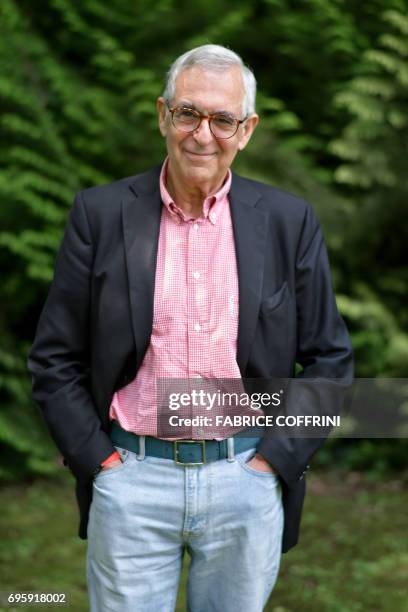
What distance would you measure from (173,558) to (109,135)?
12.6ft

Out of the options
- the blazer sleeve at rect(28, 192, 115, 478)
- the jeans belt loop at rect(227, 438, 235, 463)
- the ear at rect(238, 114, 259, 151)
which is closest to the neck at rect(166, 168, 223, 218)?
the ear at rect(238, 114, 259, 151)

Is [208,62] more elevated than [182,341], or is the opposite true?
[208,62]

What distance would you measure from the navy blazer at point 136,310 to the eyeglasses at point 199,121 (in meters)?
0.23

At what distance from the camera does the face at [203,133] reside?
2.23m

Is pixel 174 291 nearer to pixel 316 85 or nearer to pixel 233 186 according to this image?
pixel 233 186

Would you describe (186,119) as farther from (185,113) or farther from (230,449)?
(230,449)

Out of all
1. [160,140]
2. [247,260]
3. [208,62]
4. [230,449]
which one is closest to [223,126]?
[208,62]

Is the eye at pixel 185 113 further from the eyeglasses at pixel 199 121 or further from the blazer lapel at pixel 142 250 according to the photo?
the blazer lapel at pixel 142 250

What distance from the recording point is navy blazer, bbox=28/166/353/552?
91.1 inches

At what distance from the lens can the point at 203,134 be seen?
7.31ft

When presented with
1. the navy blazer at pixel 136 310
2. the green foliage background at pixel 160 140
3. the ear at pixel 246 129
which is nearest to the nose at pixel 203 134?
the ear at pixel 246 129

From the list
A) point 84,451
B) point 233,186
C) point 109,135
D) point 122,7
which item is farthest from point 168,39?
point 84,451

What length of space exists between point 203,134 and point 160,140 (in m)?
3.49

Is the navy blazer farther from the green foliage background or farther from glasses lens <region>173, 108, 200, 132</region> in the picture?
the green foliage background
